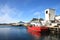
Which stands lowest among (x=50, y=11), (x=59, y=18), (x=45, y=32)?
(x=45, y=32)

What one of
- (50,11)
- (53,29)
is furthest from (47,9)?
(53,29)

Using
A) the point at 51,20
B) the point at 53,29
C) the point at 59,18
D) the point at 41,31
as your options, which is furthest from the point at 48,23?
the point at 41,31

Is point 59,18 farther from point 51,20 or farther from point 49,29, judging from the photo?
point 49,29

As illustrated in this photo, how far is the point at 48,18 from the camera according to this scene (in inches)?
2440

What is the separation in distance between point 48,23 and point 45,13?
782cm

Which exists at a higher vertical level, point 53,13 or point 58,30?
point 53,13

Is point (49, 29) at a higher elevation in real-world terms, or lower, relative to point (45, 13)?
lower

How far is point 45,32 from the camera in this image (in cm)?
3931

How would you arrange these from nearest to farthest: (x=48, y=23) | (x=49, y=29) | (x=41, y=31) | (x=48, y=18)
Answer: (x=41, y=31)
(x=49, y=29)
(x=48, y=23)
(x=48, y=18)

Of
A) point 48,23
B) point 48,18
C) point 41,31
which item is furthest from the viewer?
point 48,18

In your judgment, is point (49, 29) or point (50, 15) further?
point (50, 15)

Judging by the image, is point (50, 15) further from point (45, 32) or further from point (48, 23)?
point (45, 32)

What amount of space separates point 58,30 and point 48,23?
18.8 meters

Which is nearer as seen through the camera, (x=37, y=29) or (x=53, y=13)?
(x=37, y=29)
